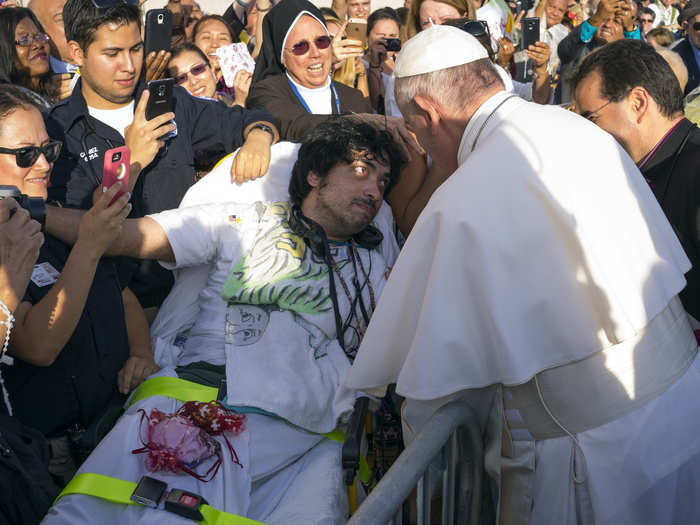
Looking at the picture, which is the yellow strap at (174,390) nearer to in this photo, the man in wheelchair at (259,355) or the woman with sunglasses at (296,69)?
the man in wheelchair at (259,355)

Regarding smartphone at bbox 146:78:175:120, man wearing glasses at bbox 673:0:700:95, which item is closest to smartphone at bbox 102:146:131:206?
smartphone at bbox 146:78:175:120

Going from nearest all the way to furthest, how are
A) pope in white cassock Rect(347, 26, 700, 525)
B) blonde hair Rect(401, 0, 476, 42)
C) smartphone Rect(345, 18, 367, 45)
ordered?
pope in white cassock Rect(347, 26, 700, 525) < blonde hair Rect(401, 0, 476, 42) < smartphone Rect(345, 18, 367, 45)

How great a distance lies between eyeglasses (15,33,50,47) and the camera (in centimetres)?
414

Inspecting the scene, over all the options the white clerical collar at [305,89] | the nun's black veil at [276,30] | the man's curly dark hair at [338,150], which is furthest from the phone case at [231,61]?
the man's curly dark hair at [338,150]

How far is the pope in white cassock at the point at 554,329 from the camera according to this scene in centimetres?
210

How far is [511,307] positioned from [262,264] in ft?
5.19

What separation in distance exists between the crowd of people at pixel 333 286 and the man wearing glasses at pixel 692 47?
4.43 m

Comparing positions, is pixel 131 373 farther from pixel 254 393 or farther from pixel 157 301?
pixel 157 301

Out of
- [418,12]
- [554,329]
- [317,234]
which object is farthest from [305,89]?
[554,329]

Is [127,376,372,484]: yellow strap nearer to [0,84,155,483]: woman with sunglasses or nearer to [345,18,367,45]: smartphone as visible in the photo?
[0,84,155,483]: woman with sunglasses

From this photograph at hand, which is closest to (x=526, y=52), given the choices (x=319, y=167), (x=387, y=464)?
(x=319, y=167)

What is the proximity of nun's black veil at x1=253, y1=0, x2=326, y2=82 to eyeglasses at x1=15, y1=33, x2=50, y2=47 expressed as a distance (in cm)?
142

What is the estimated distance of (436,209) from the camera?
2.15 meters

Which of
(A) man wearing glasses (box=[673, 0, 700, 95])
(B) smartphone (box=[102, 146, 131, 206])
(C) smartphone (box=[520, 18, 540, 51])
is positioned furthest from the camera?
(A) man wearing glasses (box=[673, 0, 700, 95])
